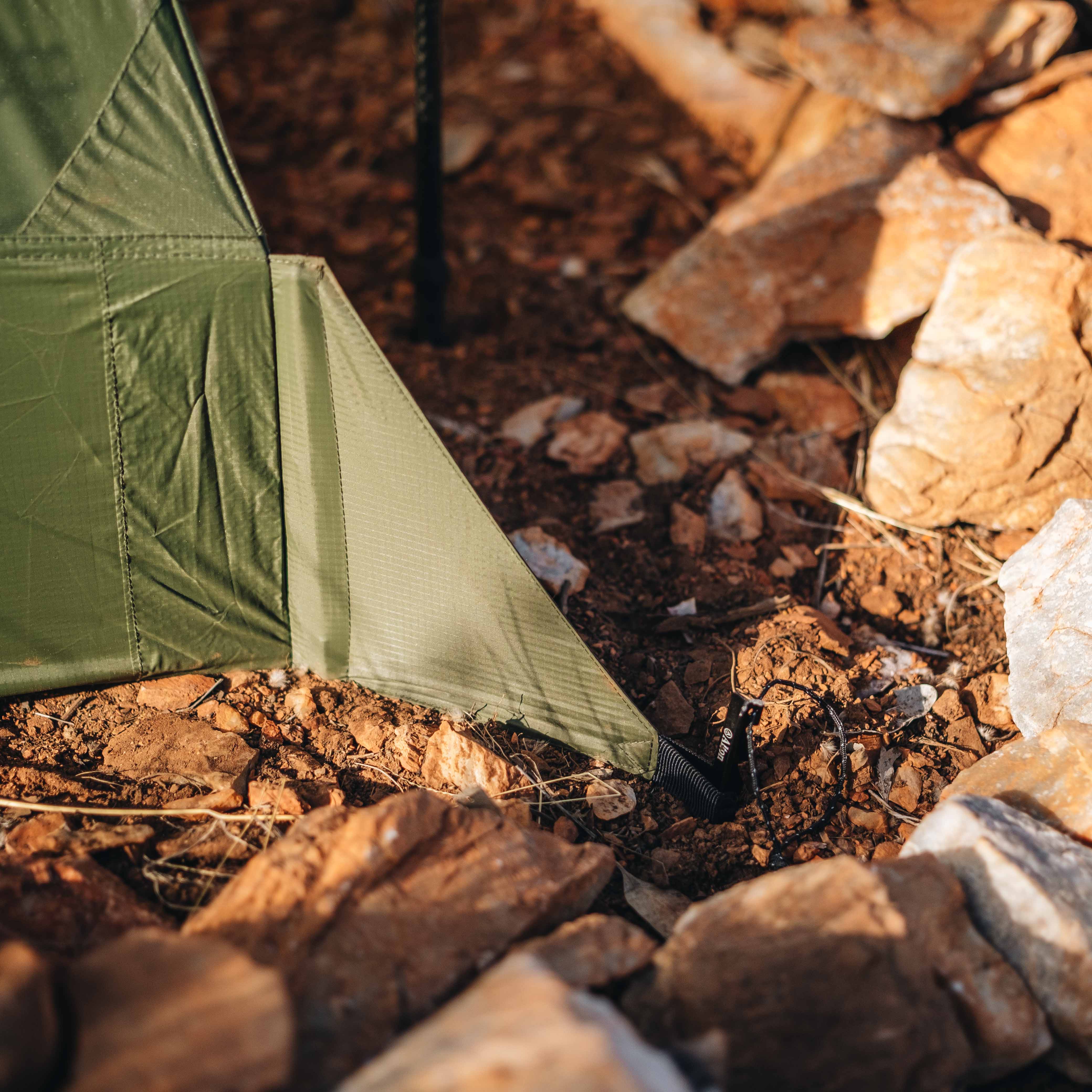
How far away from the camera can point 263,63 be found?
5598mm

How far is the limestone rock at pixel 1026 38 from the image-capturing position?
12.4ft

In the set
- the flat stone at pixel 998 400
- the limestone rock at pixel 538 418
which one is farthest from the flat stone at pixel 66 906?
the flat stone at pixel 998 400

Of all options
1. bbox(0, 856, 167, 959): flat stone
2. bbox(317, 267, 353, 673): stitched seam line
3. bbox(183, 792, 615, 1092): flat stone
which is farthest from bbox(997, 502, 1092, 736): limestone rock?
bbox(0, 856, 167, 959): flat stone

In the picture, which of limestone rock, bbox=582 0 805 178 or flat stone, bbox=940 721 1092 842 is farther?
limestone rock, bbox=582 0 805 178

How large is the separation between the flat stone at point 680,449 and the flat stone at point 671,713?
102 centimetres

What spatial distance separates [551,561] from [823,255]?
1.88 m

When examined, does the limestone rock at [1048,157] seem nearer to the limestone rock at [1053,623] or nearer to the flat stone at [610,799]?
the limestone rock at [1053,623]

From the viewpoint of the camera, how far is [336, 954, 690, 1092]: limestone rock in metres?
1.31

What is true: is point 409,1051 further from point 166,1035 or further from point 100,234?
point 100,234

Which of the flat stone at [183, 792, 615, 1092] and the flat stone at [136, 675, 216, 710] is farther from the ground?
the flat stone at [136, 675, 216, 710]

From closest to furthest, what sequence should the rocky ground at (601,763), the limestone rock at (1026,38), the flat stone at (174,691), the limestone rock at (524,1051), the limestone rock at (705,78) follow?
the limestone rock at (524,1051) < the rocky ground at (601,763) < the flat stone at (174,691) < the limestone rock at (1026,38) < the limestone rock at (705,78)

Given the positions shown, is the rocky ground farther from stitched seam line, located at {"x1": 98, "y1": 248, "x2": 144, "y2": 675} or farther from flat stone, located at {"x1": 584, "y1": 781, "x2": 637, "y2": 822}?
stitched seam line, located at {"x1": 98, "y1": 248, "x2": 144, "y2": 675}

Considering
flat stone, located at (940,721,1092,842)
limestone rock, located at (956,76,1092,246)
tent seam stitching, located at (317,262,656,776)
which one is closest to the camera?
flat stone, located at (940,721,1092,842)

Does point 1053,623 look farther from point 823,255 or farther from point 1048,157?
point 1048,157
